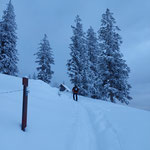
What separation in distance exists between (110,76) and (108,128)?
11.6 m

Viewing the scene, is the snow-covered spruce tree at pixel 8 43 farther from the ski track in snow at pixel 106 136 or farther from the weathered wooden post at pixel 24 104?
the ski track in snow at pixel 106 136

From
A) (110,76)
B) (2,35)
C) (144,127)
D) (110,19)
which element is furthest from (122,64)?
(2,35)

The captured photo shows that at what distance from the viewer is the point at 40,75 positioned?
2358 cm

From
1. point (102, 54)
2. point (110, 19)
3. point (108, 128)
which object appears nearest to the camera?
point (108, 128)

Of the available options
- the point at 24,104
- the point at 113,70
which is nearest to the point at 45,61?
the point at 113,70

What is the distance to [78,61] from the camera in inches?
778

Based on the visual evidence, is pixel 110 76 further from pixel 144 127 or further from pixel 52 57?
pixel 52 57

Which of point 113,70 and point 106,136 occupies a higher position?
point 113,70

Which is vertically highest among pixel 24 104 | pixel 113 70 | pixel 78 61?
pixel 78 61

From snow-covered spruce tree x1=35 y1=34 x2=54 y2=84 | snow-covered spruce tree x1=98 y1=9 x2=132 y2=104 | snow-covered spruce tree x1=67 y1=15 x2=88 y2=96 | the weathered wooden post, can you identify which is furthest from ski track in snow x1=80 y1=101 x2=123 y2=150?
snow-covered spruce tree x1=35 y1=34 x2=54 y2=84

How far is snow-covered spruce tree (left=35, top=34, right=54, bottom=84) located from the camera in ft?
77.8

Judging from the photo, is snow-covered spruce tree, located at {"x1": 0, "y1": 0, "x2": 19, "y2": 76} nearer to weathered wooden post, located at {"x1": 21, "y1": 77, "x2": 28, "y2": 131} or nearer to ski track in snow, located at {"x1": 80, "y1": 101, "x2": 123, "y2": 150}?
weathered wooden post, located at {"x1": 21, "y1": 77, "x2": 28, "y2": 131}

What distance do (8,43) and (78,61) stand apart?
39.1 feet

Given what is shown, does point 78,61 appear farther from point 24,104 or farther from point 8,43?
point 24,104
